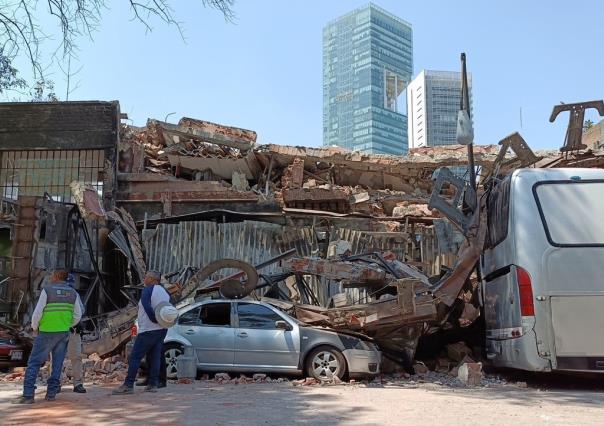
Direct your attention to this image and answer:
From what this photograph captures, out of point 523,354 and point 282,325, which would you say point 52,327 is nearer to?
point 282,325

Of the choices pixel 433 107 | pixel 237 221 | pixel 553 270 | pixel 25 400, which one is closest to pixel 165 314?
pixel 25 400

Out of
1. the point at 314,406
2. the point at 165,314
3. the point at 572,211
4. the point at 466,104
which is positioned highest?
the point at 466,104

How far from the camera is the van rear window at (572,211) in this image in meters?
7.68

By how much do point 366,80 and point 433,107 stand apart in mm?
30056

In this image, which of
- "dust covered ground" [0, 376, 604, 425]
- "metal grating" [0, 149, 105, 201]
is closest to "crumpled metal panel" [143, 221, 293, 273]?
"metal grating" [0, 149, 105, 201]

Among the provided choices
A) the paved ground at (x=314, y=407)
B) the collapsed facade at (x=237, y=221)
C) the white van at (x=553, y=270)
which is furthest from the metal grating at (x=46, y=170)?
the white van at (x=553, y=270)

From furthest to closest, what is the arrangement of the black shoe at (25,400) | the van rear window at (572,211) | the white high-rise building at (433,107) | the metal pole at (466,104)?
the white high-rise building at (433,107) < the metal pole at (466,104) < the van rear window at (572,211) < the black shoe at (25,400)

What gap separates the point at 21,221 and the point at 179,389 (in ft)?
27.0

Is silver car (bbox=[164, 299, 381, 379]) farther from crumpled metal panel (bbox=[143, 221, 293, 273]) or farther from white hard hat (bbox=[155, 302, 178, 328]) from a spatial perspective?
crumpled metal panel (bbox=[143, 221, 293, 273])

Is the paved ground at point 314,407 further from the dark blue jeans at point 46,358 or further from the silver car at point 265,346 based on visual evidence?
the silver car at point 265,346

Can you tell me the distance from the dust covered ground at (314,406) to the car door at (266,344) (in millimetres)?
977

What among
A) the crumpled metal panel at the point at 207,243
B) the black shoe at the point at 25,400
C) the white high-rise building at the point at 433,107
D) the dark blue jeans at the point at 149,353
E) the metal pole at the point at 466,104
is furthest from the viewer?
the white high-rise building at the point at 433,107

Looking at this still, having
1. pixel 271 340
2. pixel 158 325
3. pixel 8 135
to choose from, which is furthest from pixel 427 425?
pixel 8 135

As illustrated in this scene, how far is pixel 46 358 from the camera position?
7.03 meters
